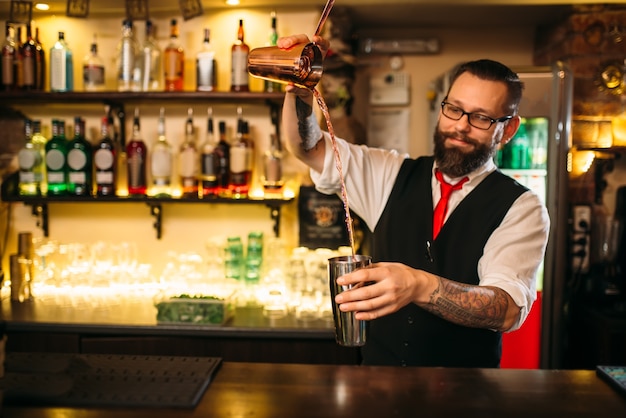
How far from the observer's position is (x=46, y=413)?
124 cm

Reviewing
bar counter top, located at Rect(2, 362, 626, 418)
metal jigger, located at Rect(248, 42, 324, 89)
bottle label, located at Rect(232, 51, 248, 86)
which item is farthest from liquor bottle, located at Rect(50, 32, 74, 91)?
bar counter top, located at Rect(2, 362, 626, 418)

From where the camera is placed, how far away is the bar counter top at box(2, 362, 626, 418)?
4.08 feet

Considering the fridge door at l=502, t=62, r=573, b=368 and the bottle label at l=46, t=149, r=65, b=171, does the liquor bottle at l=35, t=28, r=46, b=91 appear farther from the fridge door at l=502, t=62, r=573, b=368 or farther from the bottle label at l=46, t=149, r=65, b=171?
the fridge door at l=502, t=62, r=573, b=368

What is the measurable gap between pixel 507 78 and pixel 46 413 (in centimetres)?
151

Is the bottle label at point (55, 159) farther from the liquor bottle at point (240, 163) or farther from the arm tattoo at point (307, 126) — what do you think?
→ the arm tattoo at point (307, 126)

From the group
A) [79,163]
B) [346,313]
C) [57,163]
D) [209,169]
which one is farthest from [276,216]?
[346,313]

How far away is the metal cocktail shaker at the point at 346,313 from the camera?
1.21m

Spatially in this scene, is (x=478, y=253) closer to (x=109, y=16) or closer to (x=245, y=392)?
(x=245, y=392)

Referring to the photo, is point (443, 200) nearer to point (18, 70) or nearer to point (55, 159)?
point (55, 159)

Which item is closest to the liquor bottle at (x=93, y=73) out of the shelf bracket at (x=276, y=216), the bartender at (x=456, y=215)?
the shelf bracket at (x=276, y=216)

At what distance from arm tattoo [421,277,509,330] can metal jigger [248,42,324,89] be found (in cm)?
59

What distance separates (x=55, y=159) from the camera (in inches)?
120

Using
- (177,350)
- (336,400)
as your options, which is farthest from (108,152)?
(336,400)

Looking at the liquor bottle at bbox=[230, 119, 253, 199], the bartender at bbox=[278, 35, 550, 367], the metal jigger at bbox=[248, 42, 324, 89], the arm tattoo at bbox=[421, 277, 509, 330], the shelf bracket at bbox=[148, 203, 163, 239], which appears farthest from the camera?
the shelf bracket at bbox=[148, 203, 163, 239]
